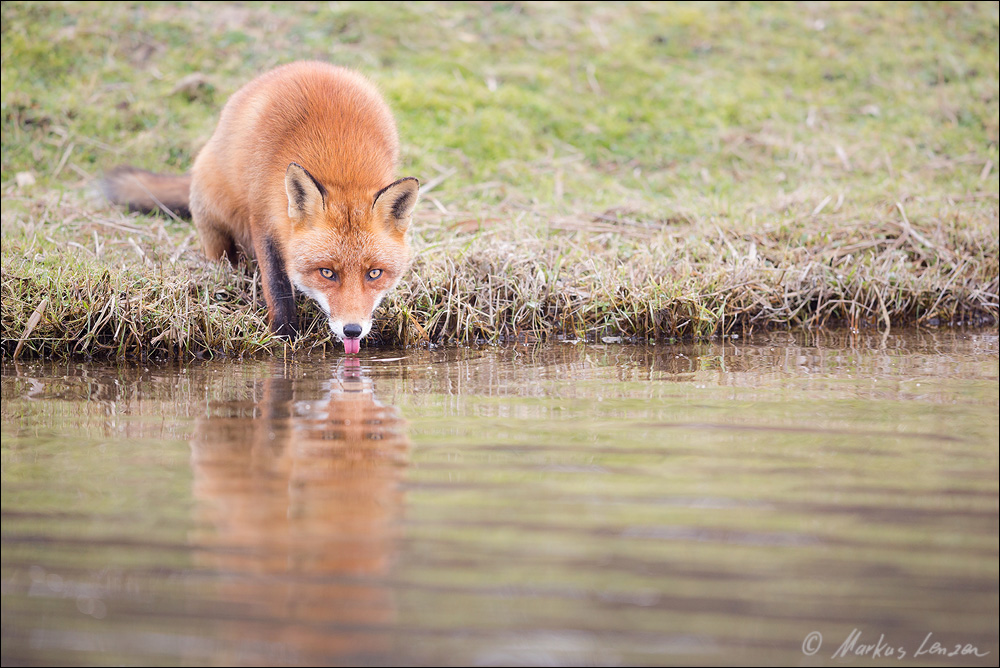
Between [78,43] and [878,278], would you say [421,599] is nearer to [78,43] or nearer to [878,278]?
[878,278]

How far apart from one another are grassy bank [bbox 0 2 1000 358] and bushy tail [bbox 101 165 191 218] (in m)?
0.15

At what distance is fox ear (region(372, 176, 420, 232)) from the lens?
15.5 ft

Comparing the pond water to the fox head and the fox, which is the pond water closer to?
the fox head

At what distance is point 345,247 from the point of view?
4.73 m

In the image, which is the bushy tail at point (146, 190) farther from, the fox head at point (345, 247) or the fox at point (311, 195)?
the fox head at point (345, 247)

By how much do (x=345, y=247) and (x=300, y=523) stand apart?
2.65 metres

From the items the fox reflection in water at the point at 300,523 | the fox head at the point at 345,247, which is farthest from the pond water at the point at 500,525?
the fox head at the point at 345,247

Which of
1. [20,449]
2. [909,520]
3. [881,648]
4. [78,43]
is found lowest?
[881,648]

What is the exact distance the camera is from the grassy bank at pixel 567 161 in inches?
215

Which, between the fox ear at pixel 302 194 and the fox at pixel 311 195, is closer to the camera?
the fox ear at pixel 302 194

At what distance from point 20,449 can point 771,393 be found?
3.15 m

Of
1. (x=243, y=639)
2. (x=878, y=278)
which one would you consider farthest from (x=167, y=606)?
(x=878, y=278)

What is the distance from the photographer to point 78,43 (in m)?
10.1

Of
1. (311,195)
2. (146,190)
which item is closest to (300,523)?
(311,195)
